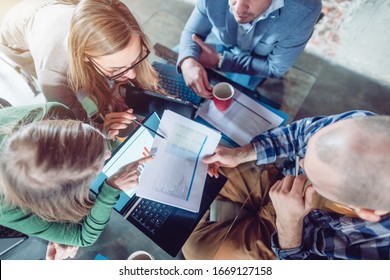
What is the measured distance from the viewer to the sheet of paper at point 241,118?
1.20 metres

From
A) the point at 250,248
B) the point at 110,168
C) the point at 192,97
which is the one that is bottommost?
the point at 250,248

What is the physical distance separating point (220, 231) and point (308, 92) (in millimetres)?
1156

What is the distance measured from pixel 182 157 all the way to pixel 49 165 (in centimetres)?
45

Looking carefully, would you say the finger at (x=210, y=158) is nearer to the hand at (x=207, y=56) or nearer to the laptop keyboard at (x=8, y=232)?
the hand at (x=207, y=56)

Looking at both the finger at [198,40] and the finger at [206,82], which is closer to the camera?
the finger at [206,82]

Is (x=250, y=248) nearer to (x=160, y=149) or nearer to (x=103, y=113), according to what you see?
(x=160, y=149)

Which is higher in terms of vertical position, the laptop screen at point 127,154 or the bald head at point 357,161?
the bald head at point 357,161

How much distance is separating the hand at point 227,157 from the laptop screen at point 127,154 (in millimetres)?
223

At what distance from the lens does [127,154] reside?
A: 104 cm

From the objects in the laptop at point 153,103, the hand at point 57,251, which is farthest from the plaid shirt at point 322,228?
the hand at point 57,251

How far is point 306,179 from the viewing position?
0.94 meters

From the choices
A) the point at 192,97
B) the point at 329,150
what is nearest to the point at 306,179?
the point at 329,150

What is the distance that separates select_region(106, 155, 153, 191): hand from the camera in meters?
0.92

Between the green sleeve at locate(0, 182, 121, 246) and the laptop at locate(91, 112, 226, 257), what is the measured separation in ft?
0.33
